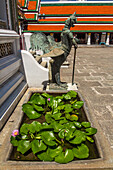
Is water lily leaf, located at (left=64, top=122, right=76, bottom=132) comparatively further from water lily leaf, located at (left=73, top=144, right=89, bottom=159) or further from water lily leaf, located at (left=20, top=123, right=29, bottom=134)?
water lily leaf, located at (left=20, top=123, right=29, bottom=134)

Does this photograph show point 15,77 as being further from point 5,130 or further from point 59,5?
point 59,5

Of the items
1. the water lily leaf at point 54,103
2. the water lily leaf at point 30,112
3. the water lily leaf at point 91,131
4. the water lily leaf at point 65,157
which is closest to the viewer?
the water lily leaf at point 65,157

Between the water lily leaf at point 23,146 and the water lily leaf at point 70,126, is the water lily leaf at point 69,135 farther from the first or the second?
the water lily leaf at point 23,146

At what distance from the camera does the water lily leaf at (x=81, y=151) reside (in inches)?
54.6

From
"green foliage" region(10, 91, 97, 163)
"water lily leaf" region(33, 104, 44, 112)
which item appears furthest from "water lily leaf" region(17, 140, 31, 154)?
"water lily leaf" region(33, 104, 44, 112)

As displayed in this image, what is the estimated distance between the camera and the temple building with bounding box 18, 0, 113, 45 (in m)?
18.4

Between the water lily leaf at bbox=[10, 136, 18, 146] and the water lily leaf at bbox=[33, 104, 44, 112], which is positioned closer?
the water lily leaf at bbox=[10, 136, 18, 146]

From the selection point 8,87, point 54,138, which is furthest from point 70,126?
point 8,87

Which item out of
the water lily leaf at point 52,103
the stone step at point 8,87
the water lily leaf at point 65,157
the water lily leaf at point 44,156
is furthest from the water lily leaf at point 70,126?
the stone step at point 8,87

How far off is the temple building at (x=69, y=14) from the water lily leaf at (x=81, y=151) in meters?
18.9

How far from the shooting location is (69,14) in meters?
19.2

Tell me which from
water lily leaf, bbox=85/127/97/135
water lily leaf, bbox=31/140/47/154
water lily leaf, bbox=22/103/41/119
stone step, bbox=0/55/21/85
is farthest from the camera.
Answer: stone step, bbox=0/55/21/85

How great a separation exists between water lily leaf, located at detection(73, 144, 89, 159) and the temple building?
18917mm

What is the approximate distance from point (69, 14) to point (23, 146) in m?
21.1
